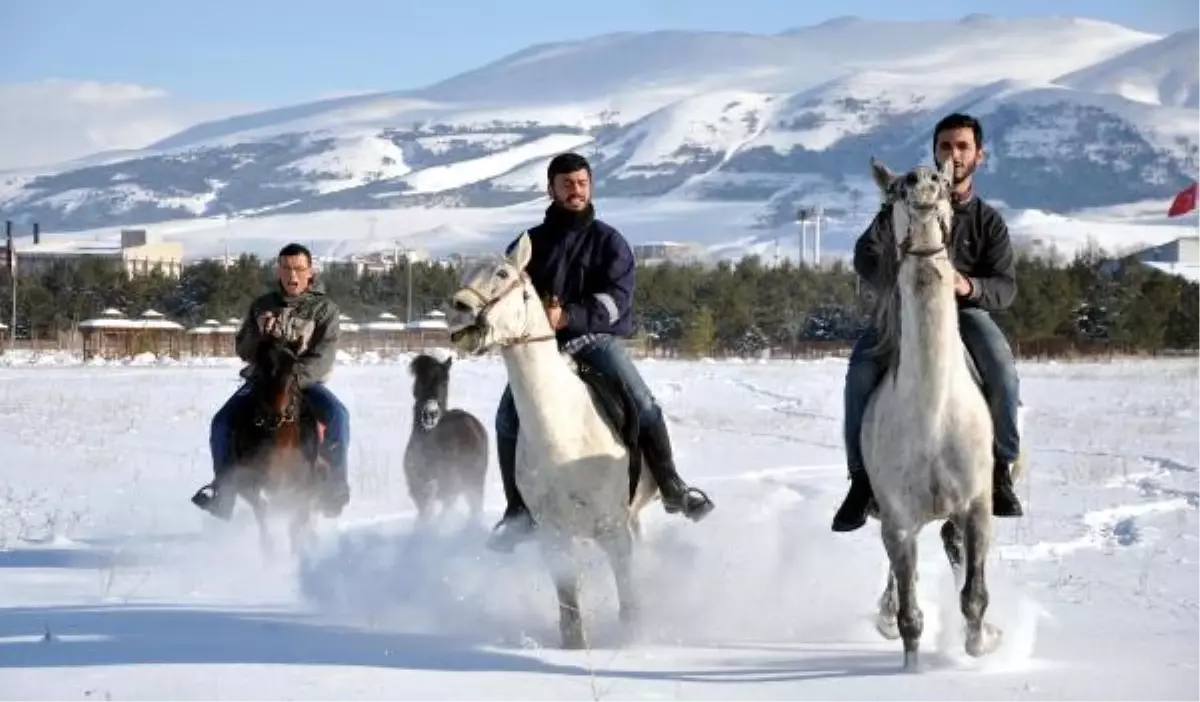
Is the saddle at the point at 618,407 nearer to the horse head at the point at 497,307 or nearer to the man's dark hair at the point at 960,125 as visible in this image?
the horse head at the point at 497,307

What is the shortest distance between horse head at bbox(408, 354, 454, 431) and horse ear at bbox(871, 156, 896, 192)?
8681mm

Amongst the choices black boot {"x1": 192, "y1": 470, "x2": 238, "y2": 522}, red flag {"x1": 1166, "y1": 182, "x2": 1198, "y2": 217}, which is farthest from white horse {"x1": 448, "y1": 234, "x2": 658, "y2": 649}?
red flag {"x1": 1166, "y1": 182, "x2": 1198, "y2": 217}

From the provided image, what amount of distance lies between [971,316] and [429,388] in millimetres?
8289

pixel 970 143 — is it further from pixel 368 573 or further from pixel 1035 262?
pixel 1035 262

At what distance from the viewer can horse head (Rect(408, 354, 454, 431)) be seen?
54.1ft

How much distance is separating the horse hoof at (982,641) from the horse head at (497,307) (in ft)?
8.30

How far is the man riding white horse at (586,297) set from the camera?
9.37m

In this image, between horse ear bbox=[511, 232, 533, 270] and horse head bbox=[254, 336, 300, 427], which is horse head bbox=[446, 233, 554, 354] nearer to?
horse ear bbox=[511, 232, 533, 270]

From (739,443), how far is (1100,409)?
12.3 m

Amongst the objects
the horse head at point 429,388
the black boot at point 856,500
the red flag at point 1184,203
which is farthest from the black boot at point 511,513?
the red flag at point 1184,203

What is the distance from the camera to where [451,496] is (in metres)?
16.2

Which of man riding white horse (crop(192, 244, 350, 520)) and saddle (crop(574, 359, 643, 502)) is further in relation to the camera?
man riding white horse (crop(192, 244, 350, 520))

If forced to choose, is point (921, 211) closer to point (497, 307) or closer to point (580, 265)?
point (497, 307)

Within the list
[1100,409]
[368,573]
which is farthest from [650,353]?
[368,573]
